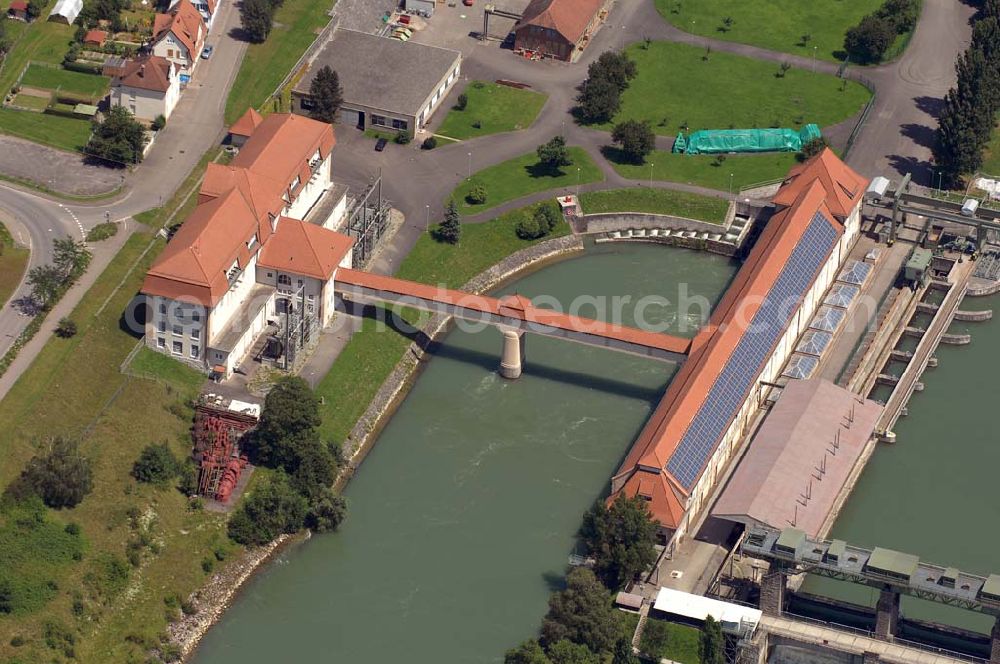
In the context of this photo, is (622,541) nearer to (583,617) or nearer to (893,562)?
(583,617)

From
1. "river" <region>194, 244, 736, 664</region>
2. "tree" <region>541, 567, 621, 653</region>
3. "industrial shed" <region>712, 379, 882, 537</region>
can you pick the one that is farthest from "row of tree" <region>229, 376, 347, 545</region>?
"industrial shed" <region>712, 379, 882, 537</region>

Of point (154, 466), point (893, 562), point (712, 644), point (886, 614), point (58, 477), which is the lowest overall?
point (58, 477)

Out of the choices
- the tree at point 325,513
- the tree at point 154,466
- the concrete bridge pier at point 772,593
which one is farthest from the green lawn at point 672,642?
the tree at point 154,466

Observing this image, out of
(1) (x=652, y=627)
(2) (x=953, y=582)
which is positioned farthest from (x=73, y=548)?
(2) (x=953, y=582)

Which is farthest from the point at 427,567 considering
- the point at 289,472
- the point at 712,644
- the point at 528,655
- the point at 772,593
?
the point at 772,593

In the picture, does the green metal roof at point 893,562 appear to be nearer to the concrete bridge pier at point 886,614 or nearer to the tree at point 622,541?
the concrete bridge pier at point 886,614

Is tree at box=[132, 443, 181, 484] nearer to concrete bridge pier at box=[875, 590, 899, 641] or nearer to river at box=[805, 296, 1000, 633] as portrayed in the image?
river at box=[805, 296, 1000, 633]
